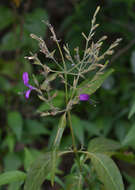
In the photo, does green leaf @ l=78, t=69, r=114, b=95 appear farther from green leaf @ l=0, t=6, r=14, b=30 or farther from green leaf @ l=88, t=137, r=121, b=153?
green leaf @ l=0, t=6, r=14, b=30

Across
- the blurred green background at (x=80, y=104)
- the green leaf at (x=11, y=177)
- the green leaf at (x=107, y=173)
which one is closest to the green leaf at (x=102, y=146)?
the green leaf at (x=107, y=173)

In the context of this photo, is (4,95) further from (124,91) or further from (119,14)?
(119,14)

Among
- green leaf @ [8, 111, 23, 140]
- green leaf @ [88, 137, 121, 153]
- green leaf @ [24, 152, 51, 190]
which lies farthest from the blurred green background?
green leaf @ [24, 152, 51, 190]

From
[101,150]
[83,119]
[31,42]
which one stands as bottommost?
[101,150]

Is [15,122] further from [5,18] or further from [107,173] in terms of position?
[107,173]

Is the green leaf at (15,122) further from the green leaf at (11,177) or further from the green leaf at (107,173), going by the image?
the green leaf at (107,173)

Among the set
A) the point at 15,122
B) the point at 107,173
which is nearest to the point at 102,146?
the point at 107,173

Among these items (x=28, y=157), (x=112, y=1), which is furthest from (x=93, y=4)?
(x=28, y=157)
